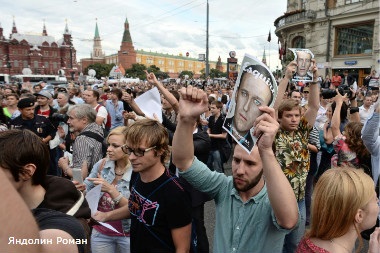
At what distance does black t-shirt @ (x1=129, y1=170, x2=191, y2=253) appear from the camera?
6.36 ft

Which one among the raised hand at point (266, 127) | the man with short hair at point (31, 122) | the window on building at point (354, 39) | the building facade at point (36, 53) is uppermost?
the building facade at point (36, 53)

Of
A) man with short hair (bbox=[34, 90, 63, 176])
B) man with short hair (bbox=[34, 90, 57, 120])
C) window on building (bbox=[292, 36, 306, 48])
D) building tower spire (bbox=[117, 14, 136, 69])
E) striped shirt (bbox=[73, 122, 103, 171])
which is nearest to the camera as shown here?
striped shirt (bbox=[73, 122, 103, 171])

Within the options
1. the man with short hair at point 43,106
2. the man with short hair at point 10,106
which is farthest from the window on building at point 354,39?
the man with short hair at point 10,106

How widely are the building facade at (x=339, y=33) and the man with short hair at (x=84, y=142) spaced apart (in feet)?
79.9

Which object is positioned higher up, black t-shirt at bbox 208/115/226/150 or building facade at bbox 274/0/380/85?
building facade at bbox 274/0/380/85

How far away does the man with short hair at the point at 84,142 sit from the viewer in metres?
3.29

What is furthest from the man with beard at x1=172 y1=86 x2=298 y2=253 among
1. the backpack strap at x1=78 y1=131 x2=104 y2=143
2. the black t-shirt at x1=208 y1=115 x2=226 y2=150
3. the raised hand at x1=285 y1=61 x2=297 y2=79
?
the black t-shirt at x1=208 y1=115 x2=226 y2=150

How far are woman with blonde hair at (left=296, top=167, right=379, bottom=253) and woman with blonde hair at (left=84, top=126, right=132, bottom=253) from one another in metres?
1.43

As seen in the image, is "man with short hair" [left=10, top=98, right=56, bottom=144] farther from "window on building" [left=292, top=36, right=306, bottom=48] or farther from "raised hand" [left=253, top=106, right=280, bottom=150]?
"window on building" [left=292, top=36, right=306, bottom=48]

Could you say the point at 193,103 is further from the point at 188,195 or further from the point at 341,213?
the point at 341,213

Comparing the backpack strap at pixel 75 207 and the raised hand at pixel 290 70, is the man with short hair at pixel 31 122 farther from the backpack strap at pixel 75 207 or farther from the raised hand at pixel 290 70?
the raised hand at pixel 290 70

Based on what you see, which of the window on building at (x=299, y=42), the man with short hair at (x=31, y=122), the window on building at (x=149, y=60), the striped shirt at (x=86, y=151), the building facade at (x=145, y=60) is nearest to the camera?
the striped shirt at (x=86, y=151)

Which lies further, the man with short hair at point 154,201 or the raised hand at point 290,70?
the raised hand at point 290,70

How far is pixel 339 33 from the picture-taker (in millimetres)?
28766
